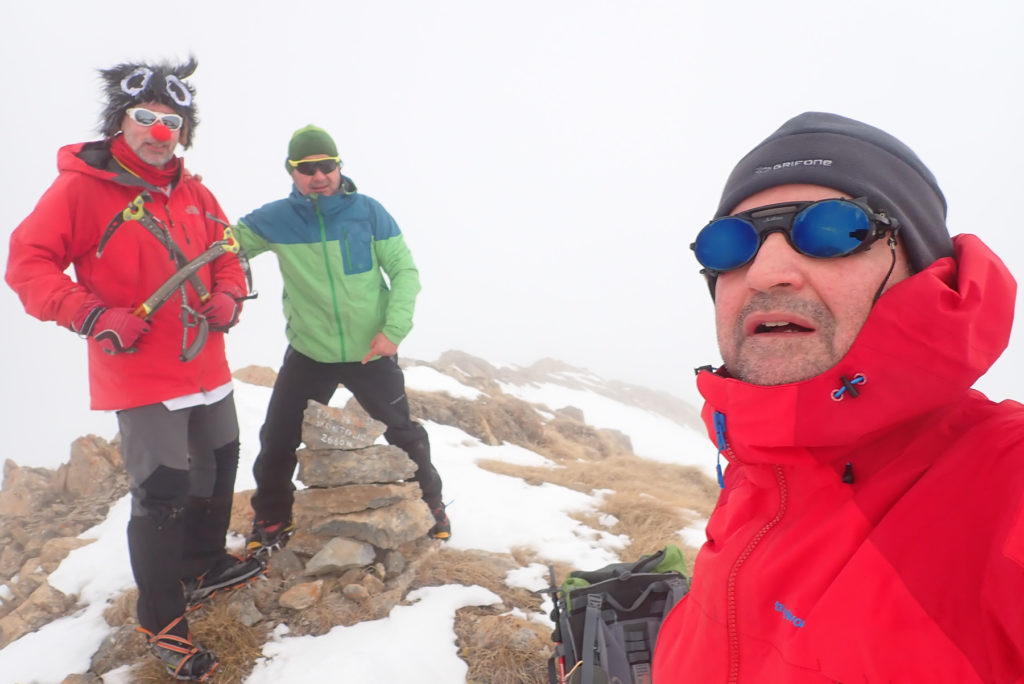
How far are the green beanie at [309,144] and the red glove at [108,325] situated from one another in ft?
6.14

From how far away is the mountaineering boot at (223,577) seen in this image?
4160 mm

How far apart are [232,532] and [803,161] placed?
6.15 metres

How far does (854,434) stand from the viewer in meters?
1.30

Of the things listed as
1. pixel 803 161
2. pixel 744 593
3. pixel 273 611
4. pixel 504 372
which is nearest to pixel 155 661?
pixel 273 611

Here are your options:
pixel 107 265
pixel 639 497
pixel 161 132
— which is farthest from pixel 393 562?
pixel 639 497

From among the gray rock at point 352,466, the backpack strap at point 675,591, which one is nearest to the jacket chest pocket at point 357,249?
the gray rock at point 352,466

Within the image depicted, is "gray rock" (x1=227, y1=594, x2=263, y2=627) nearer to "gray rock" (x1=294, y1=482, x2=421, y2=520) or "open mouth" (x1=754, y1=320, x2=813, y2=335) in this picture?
"gray rock" (x1=294, y1=482, x2=421, y2=520)

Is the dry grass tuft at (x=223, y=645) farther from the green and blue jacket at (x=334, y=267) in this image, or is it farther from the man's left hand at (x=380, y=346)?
the man's left hand at (x=380, y=346)

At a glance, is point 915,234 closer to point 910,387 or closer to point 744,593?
point 910,387

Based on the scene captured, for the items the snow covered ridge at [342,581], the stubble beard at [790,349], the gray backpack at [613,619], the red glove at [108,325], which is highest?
the stubble beard at [790,349]

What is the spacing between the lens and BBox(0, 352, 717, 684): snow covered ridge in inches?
151

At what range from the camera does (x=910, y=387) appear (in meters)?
1.26

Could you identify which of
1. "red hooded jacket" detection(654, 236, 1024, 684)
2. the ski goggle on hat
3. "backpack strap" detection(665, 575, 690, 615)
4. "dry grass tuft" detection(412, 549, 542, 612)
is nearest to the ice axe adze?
"dry grass tuft" detection(412, 549, 542, 612)

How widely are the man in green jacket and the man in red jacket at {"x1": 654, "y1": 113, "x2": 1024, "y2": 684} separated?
3.57 metres
